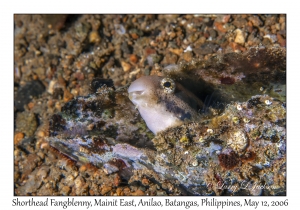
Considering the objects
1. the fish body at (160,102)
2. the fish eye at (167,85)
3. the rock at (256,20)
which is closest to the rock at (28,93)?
the fish body at (160,102)

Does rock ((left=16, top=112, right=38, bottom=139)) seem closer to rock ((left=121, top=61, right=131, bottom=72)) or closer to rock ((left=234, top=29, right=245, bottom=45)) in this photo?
rock ((left=121, top=61, right=131, bottom=72))

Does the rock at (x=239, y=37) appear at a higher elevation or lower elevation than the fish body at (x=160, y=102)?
higher

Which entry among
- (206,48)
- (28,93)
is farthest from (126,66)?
(28,93)

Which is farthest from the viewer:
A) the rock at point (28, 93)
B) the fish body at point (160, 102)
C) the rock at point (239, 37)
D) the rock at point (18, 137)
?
the rock at point (28, 93)

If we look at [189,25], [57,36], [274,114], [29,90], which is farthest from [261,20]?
[29,90]

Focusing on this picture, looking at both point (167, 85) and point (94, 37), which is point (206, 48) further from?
point (94, 37)

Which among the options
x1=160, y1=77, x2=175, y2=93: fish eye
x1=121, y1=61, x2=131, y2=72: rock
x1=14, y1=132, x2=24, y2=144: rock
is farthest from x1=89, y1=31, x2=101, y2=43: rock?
x1=160, y1=77, x2=175, y2=93: fish eye

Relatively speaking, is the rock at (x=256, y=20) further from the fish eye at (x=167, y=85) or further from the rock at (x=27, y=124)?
the rock at (x=27, y=124)

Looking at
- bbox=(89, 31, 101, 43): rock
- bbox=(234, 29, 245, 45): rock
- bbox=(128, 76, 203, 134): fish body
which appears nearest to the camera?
bbox=(128, 76, 203, 134): fish body
